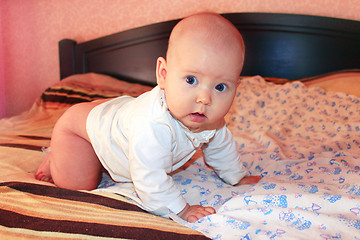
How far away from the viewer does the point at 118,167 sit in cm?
105

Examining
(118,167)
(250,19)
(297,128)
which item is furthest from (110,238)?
(250,19)

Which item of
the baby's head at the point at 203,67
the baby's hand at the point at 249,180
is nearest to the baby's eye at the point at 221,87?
the baby's head at the point at 203,67

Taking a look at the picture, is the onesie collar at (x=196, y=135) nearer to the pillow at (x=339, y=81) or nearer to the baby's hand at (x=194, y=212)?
the baby's hand at (x=194, y=212)

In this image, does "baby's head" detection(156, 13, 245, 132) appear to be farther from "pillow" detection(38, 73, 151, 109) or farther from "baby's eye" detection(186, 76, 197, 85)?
"pillow" detection(38, 73, 151, 109)

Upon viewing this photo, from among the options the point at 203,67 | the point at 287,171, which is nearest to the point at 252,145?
the point at 287,171

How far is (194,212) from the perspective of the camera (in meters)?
0.89

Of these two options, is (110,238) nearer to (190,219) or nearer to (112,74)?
(190,219)

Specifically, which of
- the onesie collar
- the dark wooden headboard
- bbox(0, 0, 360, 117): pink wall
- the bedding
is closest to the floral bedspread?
the bedding

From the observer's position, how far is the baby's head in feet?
2.61

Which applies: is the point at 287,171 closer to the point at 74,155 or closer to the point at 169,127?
the point at 169,127

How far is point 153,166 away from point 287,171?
55 cm

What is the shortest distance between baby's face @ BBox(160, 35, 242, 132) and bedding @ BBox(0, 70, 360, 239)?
0.26 m

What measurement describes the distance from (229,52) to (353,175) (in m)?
0.56

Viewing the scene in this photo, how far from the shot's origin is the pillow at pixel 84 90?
7.47 feet
